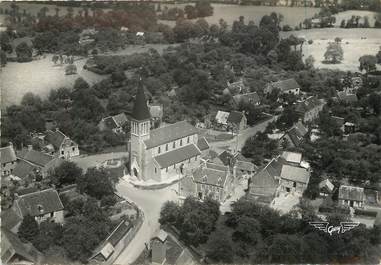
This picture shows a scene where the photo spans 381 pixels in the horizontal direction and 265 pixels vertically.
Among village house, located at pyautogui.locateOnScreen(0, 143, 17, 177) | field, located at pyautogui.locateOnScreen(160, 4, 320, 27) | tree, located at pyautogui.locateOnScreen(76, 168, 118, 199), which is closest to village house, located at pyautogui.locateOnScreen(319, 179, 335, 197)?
tree, located at pyautogui.locateOnScreen(76, 168, 118, 199)

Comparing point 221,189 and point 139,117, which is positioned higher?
point 139,117

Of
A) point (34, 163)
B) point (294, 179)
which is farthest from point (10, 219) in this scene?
point (294, 179)

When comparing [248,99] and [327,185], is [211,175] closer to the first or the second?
[327,185]

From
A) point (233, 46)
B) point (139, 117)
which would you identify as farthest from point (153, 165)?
point (233, 46)

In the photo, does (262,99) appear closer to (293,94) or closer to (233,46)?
(293,94)

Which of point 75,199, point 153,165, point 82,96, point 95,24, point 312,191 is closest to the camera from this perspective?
point 75,199

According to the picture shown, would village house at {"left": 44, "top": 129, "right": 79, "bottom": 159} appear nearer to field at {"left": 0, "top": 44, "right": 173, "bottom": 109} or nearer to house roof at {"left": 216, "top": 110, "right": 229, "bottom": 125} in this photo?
field at {"left": 0, "top": 44, "right": 173, "bottom": 109}

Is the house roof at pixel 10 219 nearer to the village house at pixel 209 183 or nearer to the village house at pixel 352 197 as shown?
the village house at pixel 209 183
